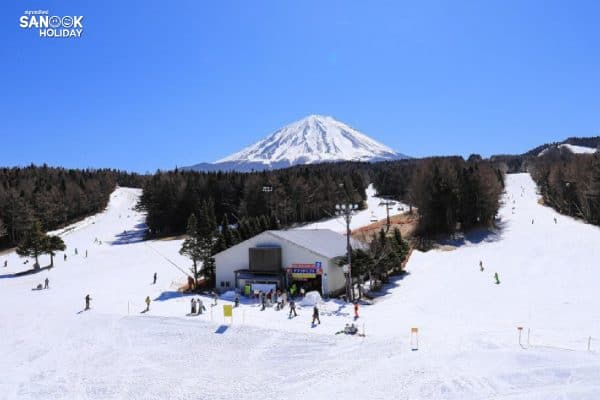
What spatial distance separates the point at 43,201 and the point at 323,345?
83.9m

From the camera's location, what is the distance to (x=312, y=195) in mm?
84688

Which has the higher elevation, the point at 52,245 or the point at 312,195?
the point at 312,195

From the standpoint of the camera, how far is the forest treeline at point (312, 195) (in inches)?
2461

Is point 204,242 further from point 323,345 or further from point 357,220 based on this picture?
point 357,220

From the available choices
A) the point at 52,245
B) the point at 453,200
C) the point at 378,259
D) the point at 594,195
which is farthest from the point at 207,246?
the point at 594,195

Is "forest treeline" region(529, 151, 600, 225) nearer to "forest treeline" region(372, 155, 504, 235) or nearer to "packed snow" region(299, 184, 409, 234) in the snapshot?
"forest treeline" region(372, 155, 504, 235)

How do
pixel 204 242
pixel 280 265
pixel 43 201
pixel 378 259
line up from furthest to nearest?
pixel 43 201
pixel 204 242
pixel 378 259
pixel 280 265

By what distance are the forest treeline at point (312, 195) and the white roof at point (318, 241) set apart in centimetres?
A: 1981

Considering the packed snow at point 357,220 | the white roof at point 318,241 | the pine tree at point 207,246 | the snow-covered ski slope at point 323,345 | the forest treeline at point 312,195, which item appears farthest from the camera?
the packed snow at point 357,220

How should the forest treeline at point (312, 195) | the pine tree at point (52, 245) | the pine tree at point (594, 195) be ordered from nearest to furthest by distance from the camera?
the pine tree at point (52, 245)
the pine tree at point (594, 195)
the forest treeline at point (312, 195)

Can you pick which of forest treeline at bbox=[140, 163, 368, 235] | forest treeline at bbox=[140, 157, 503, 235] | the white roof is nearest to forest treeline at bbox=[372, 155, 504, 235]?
forest treeline at bbox=[140, 157, 503, 235]

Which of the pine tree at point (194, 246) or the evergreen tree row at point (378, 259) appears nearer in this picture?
the evergreen tree row at point (378, 259)

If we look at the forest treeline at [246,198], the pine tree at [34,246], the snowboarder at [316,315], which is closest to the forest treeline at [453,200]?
the forest treeline at [246,198]

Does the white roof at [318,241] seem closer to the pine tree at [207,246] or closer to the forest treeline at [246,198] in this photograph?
the pine tree at [207,246]
